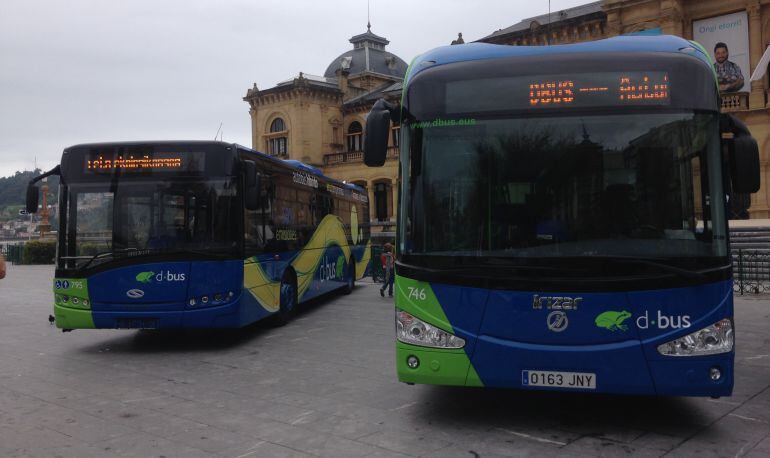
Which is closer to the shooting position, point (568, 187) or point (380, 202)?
point (568, 187)

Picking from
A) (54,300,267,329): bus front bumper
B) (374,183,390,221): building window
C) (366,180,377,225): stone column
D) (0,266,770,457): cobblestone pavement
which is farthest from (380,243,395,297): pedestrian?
(374,183,390,221): building window

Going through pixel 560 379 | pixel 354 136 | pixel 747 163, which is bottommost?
pixel 560 379

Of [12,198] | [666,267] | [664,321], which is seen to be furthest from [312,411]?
[12,198]

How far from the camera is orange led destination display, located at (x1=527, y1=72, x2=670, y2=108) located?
17.7ft

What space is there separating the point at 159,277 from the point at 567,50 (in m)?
6.38

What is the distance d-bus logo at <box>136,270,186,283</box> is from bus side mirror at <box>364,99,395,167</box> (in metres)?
4.53

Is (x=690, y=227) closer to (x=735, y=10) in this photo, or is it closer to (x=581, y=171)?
(x=581, y=171)

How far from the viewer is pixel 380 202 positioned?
5019 cm

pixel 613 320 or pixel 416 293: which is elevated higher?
pixel 416 293

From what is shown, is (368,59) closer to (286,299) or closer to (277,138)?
(277,138)

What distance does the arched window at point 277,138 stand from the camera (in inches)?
2126

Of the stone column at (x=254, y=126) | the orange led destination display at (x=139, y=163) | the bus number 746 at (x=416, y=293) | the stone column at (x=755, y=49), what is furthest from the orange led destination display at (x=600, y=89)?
the stone column at (x=254, y=126)

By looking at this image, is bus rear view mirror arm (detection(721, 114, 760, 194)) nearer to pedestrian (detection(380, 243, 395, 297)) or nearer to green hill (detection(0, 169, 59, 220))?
pedestrian (detection(380, 243, 395, 297))

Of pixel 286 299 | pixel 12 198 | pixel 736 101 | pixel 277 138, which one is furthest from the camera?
pixel 12 198
